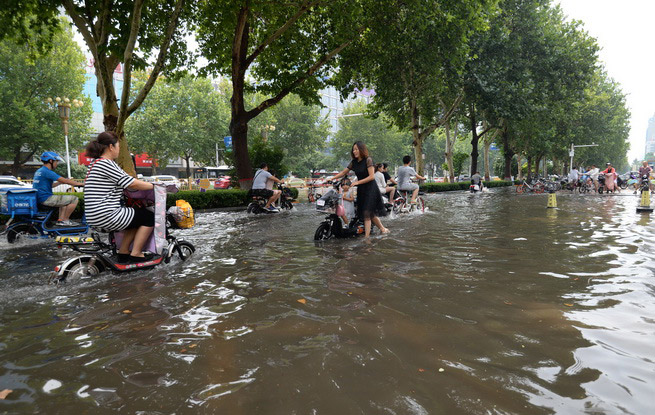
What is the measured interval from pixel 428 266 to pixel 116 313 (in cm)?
385

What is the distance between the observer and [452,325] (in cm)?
337

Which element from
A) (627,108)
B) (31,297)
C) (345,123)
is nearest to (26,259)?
(31,297)

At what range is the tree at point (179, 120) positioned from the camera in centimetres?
4103

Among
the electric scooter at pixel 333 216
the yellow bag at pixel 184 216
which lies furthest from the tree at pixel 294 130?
the yellow bag at pixel 184 216

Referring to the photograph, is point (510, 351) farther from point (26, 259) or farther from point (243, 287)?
point (26, 259)

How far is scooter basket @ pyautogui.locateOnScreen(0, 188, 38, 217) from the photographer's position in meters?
7.71

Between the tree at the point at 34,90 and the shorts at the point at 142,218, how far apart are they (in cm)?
3117

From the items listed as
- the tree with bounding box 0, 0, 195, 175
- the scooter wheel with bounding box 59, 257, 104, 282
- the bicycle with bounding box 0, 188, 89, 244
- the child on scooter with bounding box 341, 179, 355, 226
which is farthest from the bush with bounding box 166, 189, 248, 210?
the scooter wheel with bounding box 59, 257, 104, 282

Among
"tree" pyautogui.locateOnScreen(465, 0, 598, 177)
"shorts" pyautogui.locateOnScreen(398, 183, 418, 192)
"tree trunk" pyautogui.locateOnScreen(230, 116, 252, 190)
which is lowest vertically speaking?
"shorts" pyautogui.locateOnScreen(398, 183, 418, 192)

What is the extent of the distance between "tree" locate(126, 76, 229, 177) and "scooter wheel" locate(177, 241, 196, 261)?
124 ft

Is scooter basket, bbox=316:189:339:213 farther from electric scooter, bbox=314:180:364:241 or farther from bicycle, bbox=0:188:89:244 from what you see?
bicycle, bbox=0:188:89:244

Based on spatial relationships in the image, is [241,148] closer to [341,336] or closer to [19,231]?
[19,231]

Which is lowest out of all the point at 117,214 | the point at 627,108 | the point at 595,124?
the point at 117,214

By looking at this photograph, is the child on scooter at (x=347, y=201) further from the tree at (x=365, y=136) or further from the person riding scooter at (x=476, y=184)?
the tree at (x=365, y=136)
